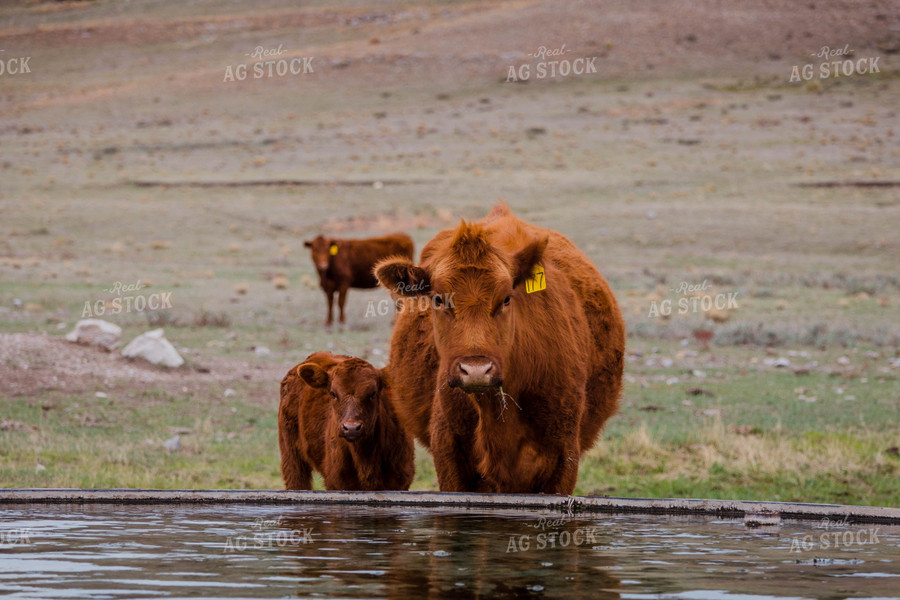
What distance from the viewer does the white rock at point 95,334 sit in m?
18.2

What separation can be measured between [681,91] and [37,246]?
55.7 meters

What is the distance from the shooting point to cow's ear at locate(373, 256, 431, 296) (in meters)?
7.41

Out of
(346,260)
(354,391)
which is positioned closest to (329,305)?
(346,260)

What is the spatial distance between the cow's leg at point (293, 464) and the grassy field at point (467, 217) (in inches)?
41.2

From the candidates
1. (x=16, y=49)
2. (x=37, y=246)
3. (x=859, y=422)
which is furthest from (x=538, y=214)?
(x=16, y=49)

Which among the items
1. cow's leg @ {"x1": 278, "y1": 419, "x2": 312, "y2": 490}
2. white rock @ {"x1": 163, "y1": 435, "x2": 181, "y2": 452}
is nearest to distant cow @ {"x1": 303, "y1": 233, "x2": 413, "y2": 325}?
white rock @ {"x1": 163, "y1": 435, "x2": 181, "y2": 452}

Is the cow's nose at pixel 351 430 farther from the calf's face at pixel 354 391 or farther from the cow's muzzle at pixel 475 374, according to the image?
the cow's muzzle at pixel 475 374

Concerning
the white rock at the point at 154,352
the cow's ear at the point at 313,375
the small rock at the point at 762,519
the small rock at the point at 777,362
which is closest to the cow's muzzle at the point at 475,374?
the small rock at the point at 762,519

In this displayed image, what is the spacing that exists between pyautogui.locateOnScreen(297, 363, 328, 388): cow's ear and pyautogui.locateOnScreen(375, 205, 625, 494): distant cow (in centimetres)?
136

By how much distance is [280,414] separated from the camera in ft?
36.7

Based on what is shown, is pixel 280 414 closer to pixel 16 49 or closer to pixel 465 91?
pixel 465 91

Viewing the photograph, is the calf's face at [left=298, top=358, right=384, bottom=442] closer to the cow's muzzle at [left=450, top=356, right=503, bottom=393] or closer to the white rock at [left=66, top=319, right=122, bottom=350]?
the cow's muzzle at [left=450, top=356, right=503, bottom=393]

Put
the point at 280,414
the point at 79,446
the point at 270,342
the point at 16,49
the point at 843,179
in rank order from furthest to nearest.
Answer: the point at 16,49 < the point at 843,179 < the point at 270,342 < the point at 79,446 < the point at 280,414

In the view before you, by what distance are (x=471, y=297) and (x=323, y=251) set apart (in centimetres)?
2244
